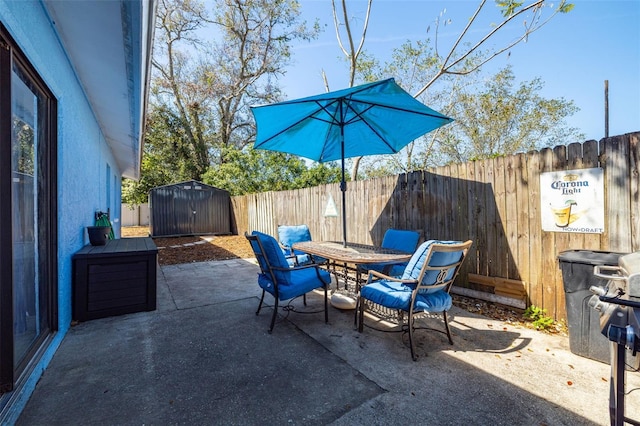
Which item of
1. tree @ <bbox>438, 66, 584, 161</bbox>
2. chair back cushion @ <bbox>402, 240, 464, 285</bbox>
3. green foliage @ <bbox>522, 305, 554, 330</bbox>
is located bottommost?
green foliage @ <bbox>522, 305, 554, 330</bbox>

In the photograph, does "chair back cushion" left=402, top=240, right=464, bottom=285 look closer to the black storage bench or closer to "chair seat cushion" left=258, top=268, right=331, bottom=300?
"chair seat cushion" left=258, top=268, right=331, bottom=300

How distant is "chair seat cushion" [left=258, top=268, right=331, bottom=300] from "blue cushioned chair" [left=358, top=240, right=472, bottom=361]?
2.15ft

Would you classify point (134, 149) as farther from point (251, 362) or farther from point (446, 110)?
point (446, 110)

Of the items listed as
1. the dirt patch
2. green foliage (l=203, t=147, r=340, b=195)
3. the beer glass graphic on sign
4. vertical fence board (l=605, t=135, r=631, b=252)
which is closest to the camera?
vertical fence board (l=605, t=135, r=631, b=252)

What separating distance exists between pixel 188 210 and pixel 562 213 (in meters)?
11.5

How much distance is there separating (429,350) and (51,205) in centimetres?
A: 357

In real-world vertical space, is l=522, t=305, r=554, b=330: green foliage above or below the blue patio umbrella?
below

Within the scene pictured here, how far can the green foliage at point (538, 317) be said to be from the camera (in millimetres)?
2908

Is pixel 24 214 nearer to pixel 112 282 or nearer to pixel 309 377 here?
pixel 112 282

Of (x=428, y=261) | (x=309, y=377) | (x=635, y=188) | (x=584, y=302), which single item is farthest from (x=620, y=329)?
(x=635, y=188)

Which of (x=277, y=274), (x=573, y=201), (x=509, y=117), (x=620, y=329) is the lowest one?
(x=277, y=274)

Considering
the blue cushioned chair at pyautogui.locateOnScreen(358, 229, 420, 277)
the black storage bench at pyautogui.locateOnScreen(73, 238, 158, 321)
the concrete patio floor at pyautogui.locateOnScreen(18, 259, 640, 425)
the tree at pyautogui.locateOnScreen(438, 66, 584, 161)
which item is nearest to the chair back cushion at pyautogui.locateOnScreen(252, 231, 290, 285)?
the concrete patio floor at pyautogui.locateOnScreen(18, 259, 640, 425)

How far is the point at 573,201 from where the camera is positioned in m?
2.79

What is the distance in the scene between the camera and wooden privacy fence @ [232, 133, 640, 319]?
2.53 metres
